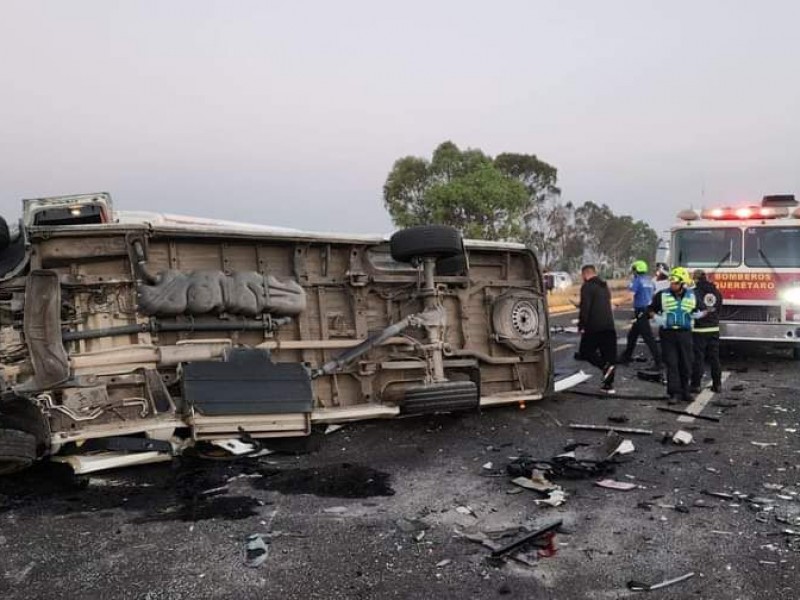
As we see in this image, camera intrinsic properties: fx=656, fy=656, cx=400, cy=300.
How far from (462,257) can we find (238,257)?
2036 mm

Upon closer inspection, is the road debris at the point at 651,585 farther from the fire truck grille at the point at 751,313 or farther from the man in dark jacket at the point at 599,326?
the fire truck grille at the point at 751,313

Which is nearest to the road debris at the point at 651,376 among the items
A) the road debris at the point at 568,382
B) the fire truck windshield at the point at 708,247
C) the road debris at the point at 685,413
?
the road debris at the point at 568,382

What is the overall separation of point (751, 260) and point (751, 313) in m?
0.77

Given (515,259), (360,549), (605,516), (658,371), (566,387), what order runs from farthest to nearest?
(658,371) → (566,387) → (515,259) → (605,516) → (360,549)

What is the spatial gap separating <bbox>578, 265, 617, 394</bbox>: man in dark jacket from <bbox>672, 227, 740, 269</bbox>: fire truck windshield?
2663 mm

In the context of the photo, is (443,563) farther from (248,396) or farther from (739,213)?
(739,213)

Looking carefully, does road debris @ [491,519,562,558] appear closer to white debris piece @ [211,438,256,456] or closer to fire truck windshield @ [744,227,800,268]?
white debris piece @ [211,438,256,456]

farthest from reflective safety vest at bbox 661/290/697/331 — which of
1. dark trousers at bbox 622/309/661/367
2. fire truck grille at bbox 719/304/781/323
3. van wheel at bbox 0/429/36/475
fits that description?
van wheel at bbox 0/429/36/475

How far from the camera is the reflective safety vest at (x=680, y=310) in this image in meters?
7.09

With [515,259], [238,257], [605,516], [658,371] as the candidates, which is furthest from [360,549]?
[658,371]

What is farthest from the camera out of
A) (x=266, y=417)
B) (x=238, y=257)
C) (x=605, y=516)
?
(x=238, y=257)

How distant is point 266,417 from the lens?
4.77 m

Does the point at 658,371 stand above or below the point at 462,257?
below

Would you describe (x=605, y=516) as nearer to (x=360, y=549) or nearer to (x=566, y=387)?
(x=360, y=549)
